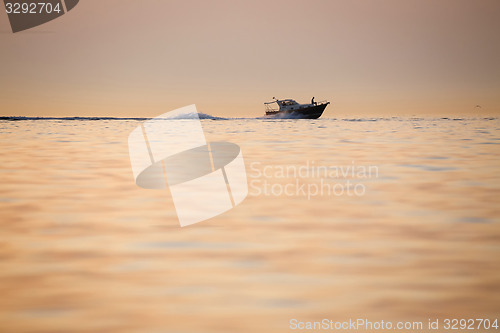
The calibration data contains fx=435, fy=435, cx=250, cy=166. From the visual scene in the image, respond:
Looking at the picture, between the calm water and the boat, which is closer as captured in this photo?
the calm water

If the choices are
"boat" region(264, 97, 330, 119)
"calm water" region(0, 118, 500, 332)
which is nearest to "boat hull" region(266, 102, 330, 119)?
"boat" region(264, 97, 330, 119)

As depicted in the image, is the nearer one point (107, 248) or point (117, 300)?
point (117, 300)

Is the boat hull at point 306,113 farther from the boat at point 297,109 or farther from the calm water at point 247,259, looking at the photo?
the calm water at point 247,259

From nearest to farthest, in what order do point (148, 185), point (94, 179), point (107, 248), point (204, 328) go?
point (204, 328) < point (107, 248) < point (148, 185) < point (94, 179)

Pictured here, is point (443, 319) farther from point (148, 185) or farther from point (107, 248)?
point (148, 185)

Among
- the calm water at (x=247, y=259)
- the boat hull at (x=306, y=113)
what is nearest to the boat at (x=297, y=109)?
the boat hull at (x=306, y=113)

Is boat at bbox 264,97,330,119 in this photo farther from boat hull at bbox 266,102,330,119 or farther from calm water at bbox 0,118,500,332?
calm water at bbox 0,118,500,332

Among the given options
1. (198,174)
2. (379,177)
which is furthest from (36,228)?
(379,177)

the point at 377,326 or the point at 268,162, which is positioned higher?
the point at 377,326

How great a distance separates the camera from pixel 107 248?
10.5ft

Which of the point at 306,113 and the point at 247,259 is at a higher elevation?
the point at 247,259

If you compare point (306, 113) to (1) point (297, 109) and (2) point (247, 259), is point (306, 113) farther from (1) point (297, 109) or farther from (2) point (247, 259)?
(2) point (247, 259)

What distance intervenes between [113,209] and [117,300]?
245cm

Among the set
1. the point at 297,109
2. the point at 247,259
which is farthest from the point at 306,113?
the point at 247,259
